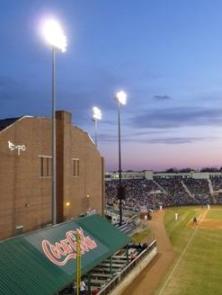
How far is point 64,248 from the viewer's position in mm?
23281

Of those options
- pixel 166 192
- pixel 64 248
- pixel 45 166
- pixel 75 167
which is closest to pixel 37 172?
pixel 45 166

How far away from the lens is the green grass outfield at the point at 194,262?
2743cm

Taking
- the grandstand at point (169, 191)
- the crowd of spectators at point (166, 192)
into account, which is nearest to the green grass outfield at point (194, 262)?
the grandstand at point (169, 191)

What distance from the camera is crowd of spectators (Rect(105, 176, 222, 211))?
294ft

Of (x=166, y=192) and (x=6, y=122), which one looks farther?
(x=166, y=192)

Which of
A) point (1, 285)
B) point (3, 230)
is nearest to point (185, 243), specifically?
point (3, 230)

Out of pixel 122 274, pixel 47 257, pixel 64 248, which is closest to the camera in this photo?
pixel 47 257

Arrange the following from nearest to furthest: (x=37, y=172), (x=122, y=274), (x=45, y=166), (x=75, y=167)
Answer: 1. (x=122, y=274)
2. (x=37, y=172)
3. (x=45, y=166)
4. (x=75, y=167)

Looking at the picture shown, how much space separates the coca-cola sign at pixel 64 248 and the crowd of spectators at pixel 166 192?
55859 millimetres

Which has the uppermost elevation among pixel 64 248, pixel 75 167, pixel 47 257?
pixel 75 167

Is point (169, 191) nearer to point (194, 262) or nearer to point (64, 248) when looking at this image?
point (194, 262)

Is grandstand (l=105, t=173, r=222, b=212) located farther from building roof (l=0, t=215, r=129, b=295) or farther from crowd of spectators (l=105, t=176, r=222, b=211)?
building roof (l=0, t=215, r=129, b=295)

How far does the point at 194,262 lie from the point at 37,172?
13.4 metres

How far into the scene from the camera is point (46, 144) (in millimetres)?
31969
